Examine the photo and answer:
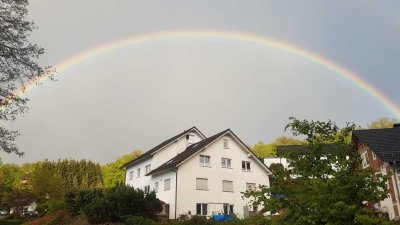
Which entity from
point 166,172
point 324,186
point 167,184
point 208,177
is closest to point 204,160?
point 208,177

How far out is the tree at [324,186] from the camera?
6609mm

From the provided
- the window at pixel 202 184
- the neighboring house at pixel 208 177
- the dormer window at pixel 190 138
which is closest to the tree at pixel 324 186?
the neighboring house at pixel 208 177

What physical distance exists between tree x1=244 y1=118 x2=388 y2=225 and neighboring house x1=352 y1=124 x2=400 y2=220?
22068mm

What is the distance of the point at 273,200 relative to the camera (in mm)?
7457

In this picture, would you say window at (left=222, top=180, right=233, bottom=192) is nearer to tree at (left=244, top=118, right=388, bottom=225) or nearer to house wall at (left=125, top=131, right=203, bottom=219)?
house wall at (left=125, top=131, right=203, bottom=219)

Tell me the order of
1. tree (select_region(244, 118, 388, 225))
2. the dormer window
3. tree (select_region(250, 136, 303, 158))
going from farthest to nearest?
tree (select_region(250, 136, 303, 158)), the dormer window, tree (select_region(244, 118, 388, 225))

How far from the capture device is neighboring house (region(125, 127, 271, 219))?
41250mm

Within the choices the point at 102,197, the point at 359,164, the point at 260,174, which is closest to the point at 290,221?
the point at 359,164

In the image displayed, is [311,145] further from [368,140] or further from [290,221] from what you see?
[368,140]

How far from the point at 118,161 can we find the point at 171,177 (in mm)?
60934

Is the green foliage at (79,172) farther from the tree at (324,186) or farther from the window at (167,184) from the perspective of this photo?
the tree at (324,186)

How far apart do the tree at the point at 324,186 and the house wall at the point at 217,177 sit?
33318mm

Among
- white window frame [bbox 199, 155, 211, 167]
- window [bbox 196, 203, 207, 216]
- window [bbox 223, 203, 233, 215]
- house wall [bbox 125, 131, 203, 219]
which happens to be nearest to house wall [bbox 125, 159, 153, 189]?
house wall [bbox 125, 131, 203, 219]

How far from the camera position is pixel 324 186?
6637 mm
